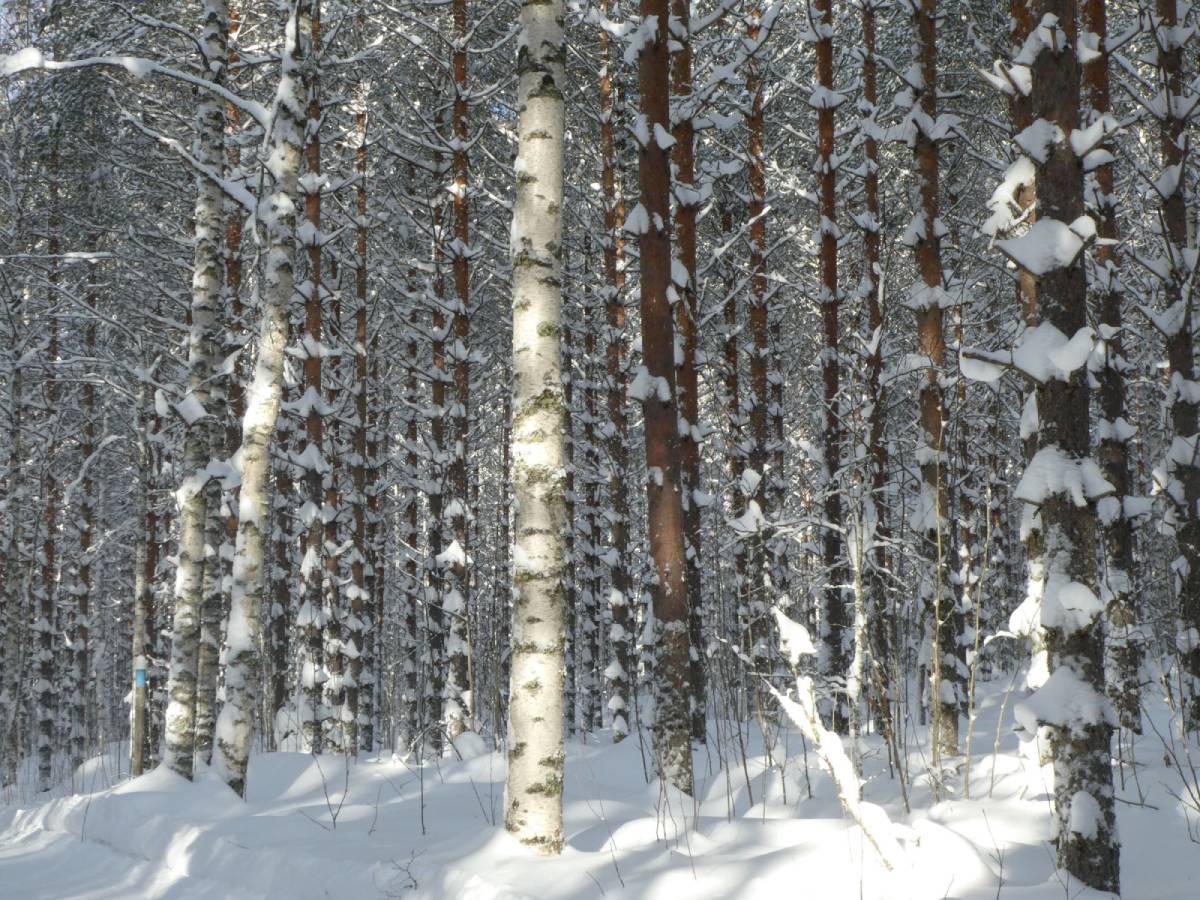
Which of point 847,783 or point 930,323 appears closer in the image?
point 847,783

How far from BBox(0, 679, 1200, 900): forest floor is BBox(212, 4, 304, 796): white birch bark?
1.58 ft

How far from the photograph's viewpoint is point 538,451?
4.54 metres

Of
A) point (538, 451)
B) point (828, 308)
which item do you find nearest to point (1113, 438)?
point (828, 308)

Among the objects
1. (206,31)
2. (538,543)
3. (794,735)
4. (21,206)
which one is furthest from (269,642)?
(538,543)

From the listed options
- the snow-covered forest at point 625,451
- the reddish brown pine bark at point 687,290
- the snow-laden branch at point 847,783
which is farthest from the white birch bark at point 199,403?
the snow-laden branch at point 847,783

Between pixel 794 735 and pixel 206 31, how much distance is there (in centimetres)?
988

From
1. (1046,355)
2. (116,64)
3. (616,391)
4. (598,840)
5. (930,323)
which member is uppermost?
(116,64)

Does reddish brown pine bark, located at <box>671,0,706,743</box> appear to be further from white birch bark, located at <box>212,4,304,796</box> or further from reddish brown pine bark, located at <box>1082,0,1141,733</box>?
reddish brown pine bark, located at <box>1082,0,1141,733</box>

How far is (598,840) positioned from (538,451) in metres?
1.99

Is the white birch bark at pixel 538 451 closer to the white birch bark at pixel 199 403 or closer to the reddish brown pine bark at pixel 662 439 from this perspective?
the reddish brown pine bark at pixel 662 439

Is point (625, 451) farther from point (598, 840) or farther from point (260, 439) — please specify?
point (598, 840)

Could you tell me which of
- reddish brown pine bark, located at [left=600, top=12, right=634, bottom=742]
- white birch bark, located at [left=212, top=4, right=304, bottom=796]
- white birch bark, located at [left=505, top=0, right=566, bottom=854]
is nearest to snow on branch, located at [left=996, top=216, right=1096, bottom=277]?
white birch bark, located at [left=505, top=0, right=566, bottom=854]

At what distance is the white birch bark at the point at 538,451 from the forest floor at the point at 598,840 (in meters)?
0.34

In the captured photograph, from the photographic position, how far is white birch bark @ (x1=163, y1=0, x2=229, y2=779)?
794 centimetres
